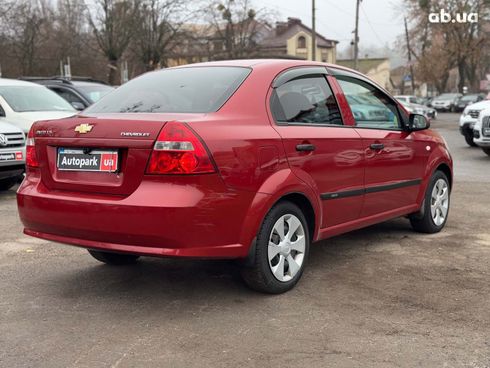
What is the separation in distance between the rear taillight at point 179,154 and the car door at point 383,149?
180 centimetres

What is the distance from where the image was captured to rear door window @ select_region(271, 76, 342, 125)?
4273 mm

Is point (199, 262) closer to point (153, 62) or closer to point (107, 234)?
point (107, 234)

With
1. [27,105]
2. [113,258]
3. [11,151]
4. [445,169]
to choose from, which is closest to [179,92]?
[113,258]

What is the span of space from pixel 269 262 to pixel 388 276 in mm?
1113

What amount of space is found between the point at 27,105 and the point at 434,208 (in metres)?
7.29

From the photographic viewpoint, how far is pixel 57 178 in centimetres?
397

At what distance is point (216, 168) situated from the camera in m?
3.61

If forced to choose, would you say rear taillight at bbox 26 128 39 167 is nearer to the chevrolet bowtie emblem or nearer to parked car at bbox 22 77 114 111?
the chevrolet bowtie emblem

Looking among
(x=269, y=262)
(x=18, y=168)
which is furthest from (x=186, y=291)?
(x=18, y=168)

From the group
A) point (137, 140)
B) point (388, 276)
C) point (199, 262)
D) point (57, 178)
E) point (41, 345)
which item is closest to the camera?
point (41, 345)

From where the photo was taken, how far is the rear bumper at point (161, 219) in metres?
3.54

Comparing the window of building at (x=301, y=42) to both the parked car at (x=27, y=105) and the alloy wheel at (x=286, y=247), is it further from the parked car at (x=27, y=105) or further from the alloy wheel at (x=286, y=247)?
the alloy wheel at (x=286, y=247)

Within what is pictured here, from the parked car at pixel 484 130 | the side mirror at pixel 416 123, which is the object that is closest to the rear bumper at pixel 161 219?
the side mirror at pixel 416 123

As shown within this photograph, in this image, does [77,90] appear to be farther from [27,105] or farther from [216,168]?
[216,168]
